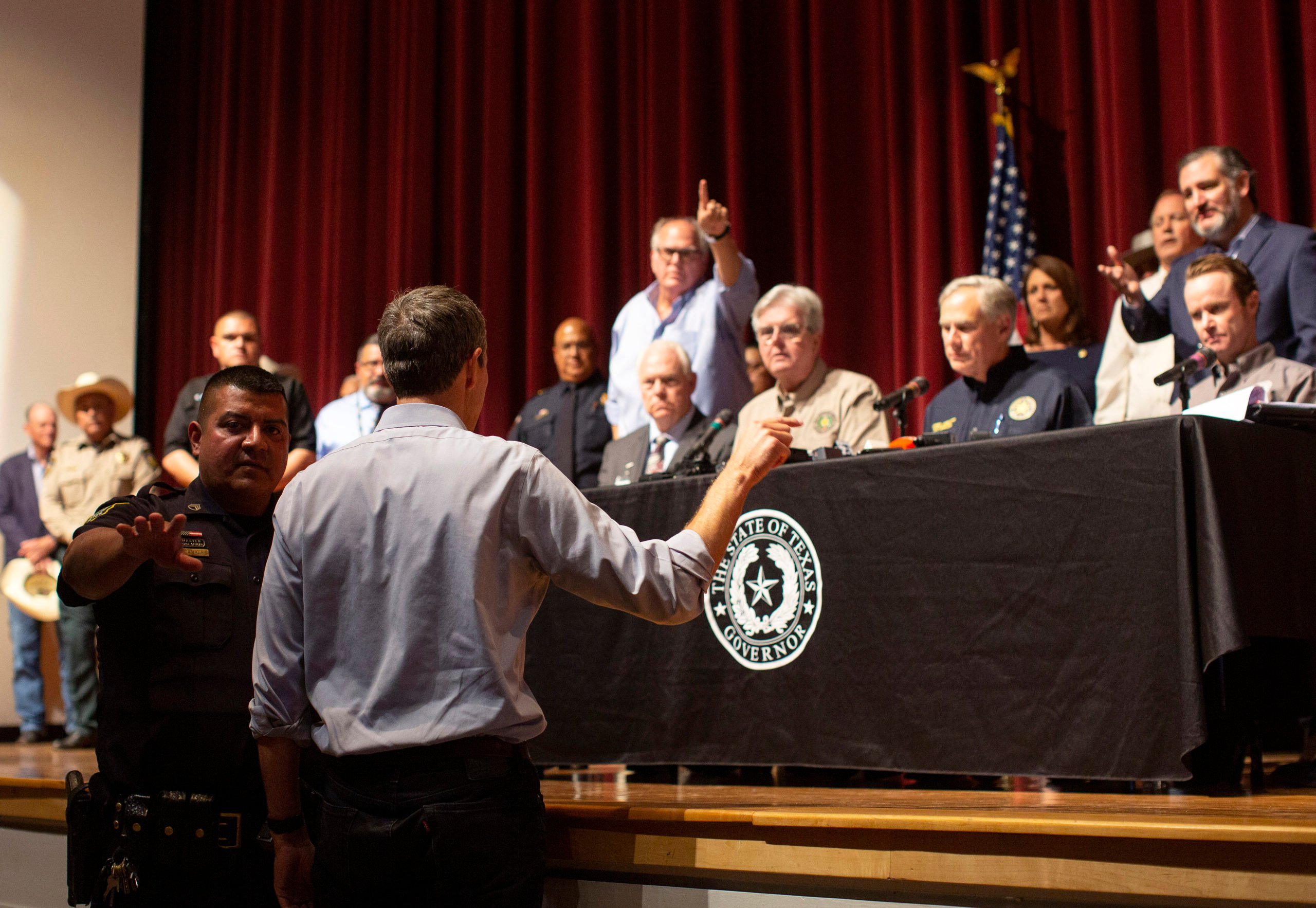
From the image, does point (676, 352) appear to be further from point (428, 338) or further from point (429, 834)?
point (429, 834)

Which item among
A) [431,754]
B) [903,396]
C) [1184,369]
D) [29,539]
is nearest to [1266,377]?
[1184,369]

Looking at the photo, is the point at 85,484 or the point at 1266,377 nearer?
the point at 1266,377

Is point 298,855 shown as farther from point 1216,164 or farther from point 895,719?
point 1216,164

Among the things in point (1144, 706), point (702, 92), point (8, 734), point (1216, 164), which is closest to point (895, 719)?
point (1144, 706)

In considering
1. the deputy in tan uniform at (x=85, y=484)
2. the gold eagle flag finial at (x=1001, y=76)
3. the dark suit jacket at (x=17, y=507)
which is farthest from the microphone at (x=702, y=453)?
the dark suit jacket at (x=17, y=507)

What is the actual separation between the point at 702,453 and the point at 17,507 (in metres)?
4.45

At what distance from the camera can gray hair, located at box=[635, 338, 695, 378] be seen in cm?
378

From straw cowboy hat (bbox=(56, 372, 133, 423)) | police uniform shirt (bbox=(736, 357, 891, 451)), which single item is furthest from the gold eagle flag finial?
straw cowboy hat (bbox=(56, 372, 133, 423))

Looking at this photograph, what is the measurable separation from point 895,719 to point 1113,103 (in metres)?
3.25

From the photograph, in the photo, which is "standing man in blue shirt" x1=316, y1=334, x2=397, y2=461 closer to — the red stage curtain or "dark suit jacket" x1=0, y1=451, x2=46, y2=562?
the red stage curtain

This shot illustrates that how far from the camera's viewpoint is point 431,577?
1.54 meters

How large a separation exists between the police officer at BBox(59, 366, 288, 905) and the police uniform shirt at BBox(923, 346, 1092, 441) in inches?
79.0

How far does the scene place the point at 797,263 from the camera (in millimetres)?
5430

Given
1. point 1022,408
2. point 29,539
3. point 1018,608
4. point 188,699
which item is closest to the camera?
point 188,699
